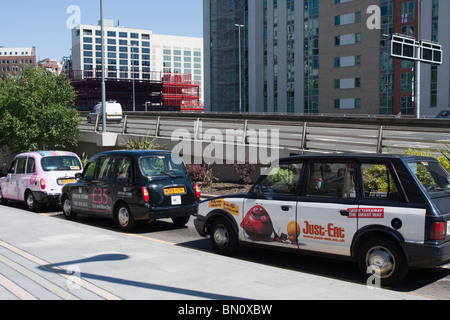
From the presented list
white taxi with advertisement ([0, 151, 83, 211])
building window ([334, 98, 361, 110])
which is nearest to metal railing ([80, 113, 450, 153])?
white taxi with advertisement ([0, 151, 83, 211])

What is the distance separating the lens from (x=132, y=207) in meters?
10.7

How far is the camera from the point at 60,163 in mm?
15008

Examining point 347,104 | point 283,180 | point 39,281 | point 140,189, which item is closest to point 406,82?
point 347,104

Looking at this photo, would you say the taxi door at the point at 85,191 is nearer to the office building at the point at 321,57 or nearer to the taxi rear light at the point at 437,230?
the taxi rear light at the point at 437,230

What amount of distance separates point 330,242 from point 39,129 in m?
20.0

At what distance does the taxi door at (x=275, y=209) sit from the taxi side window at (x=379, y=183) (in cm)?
101

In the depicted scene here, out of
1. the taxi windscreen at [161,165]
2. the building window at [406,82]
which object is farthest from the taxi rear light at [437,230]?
the building window at [406,82]

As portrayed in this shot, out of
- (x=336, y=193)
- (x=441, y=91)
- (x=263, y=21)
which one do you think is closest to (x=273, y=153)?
(x=336, y=193)

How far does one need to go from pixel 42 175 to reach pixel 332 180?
1027 centimetres

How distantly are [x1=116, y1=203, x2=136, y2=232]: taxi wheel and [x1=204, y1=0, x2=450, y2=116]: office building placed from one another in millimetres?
54544

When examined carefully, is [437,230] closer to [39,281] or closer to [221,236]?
[221,236]

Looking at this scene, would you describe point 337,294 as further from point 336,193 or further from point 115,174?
point 115,174

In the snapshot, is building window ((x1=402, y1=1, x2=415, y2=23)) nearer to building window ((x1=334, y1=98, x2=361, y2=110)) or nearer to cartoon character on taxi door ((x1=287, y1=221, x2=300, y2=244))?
building window ((x1=334, y1=98, x2=361, y2=110))

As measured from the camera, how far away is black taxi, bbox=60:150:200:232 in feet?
34.9
